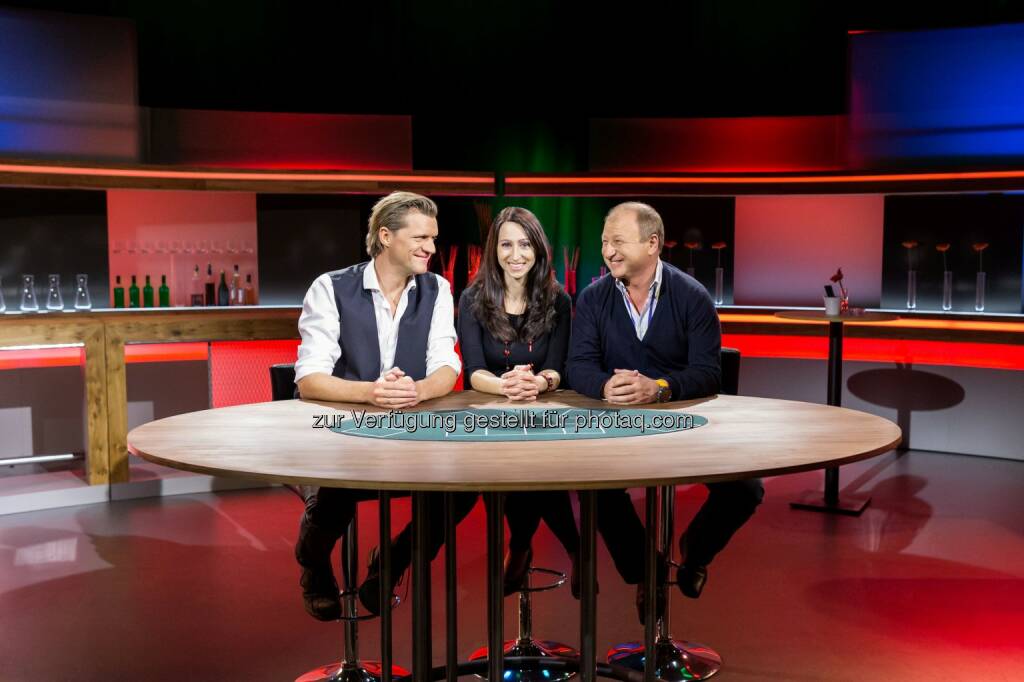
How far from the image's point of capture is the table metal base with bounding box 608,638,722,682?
2.92m

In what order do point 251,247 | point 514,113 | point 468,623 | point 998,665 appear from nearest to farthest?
point 998,665 → point 468,623 → point 251,247 → point 514,113

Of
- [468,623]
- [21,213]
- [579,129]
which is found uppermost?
[579,129]

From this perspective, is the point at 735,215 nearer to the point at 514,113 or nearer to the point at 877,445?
the point at 514,113

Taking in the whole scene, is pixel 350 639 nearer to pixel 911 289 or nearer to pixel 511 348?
pixel 511 348

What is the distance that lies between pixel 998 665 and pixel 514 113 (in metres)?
4.54

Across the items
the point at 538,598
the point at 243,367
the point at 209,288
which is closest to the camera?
the point at 538,598

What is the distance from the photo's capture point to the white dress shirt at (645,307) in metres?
3.17

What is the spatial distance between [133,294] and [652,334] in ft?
11.8

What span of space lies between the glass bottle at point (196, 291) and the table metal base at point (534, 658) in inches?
134

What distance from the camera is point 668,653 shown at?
3.00m

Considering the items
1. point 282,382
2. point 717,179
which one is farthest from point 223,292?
point 717,179

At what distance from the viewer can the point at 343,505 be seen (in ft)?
8.87

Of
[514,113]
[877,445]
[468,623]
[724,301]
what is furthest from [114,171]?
[877,445]

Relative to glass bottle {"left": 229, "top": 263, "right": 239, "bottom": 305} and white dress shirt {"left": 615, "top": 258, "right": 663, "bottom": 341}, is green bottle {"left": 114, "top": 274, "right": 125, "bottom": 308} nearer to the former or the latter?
glass bottle {"left": 229, "top": 263, "right": 239, "bottom": 305}
